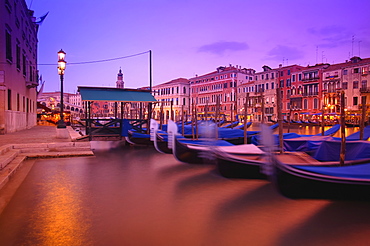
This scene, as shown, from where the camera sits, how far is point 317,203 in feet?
13.7

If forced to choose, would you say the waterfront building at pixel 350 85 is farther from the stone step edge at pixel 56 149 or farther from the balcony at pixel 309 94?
the stone step edge at pixel 56 149

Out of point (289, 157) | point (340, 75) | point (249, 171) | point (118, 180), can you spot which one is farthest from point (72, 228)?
point (340, 75)

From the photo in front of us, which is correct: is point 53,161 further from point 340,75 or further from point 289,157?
point 340,75

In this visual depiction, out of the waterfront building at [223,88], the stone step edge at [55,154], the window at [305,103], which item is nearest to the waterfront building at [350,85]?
the window at [305,103]

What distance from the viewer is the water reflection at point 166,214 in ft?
9.71

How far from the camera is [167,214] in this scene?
3.67 meters

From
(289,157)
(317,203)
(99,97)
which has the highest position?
(99,97)

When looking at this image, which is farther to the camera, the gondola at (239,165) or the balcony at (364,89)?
the balcony at (364,89)

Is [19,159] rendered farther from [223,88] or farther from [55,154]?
[223,88]

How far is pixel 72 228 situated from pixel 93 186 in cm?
188

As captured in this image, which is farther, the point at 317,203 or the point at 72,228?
the point at 317,203

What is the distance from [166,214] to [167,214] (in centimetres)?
1

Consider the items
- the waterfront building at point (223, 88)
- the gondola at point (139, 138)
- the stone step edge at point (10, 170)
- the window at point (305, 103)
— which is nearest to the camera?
the stone step edge at point (10, 170)

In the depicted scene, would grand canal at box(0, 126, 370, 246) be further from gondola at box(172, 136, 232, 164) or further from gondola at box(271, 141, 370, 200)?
gondola at box(172, 136, 232, 164)
